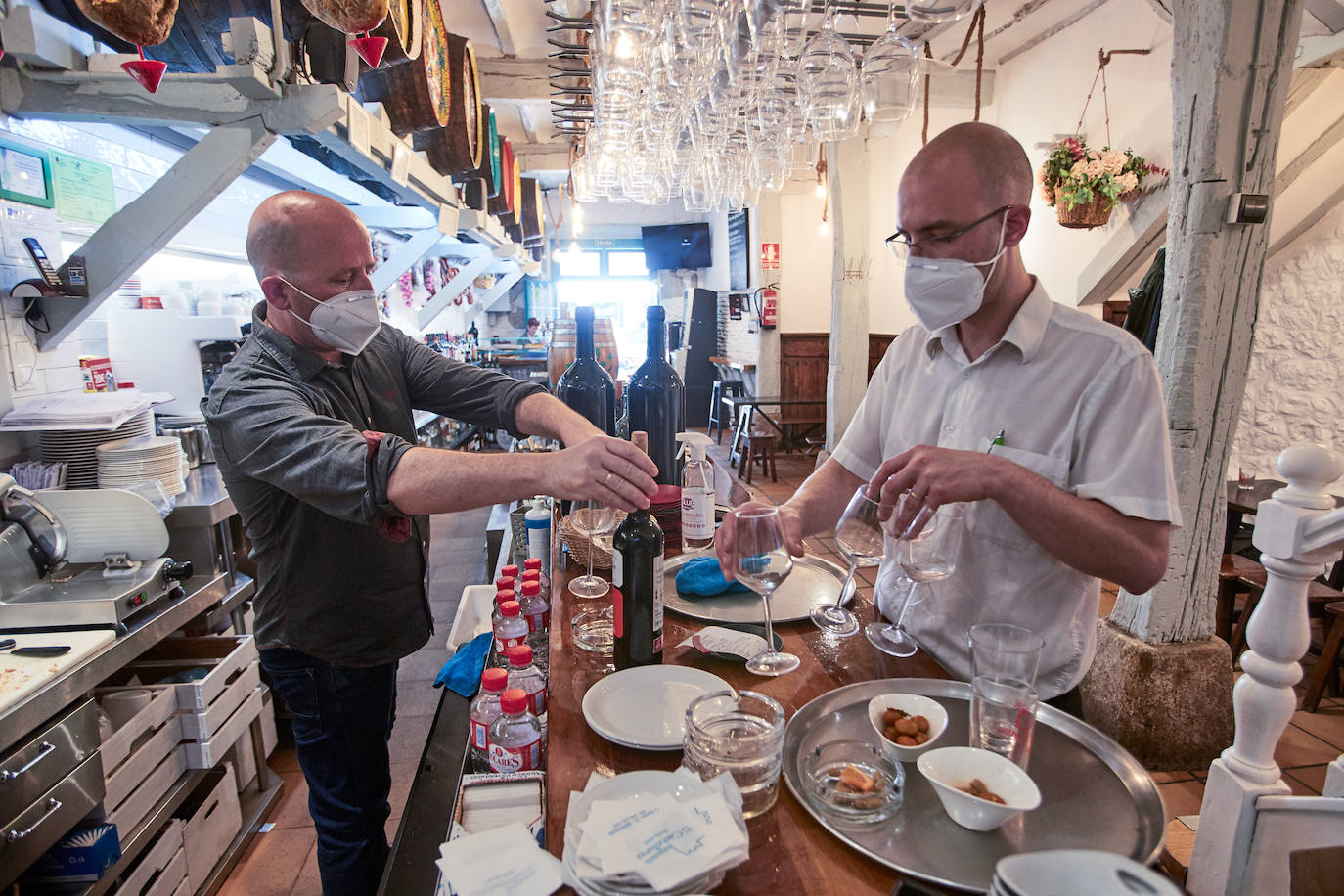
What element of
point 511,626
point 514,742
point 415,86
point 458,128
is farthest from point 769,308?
point 514,742

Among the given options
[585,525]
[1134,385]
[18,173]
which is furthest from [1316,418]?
[18,173]

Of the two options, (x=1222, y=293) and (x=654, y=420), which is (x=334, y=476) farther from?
(x=1222, y=293)

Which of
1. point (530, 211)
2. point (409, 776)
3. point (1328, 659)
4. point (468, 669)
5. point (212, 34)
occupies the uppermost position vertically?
point (530, 211)

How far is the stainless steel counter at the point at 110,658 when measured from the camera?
62.1 inches

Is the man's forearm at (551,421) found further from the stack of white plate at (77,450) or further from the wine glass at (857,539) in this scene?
the stack of white plate at (77,450)

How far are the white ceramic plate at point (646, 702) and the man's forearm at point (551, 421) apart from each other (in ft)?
2.37

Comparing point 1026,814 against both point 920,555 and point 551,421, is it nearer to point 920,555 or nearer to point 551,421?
point 920,555

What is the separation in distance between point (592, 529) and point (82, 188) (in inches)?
116

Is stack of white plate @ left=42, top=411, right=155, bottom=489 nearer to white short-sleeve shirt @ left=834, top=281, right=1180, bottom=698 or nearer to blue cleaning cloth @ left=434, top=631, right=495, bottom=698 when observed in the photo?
blue cleaning cloth @ left=434, top=631, right=495, bottom=698

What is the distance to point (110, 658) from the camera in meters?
1.93

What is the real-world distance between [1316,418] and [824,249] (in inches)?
248

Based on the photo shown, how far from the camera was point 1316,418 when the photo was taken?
4.66 metres

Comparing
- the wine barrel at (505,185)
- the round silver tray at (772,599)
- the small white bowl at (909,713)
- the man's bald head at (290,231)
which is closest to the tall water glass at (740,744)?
the small white bowl at (909,713)

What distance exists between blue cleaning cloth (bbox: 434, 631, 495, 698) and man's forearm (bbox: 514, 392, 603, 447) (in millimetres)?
542
